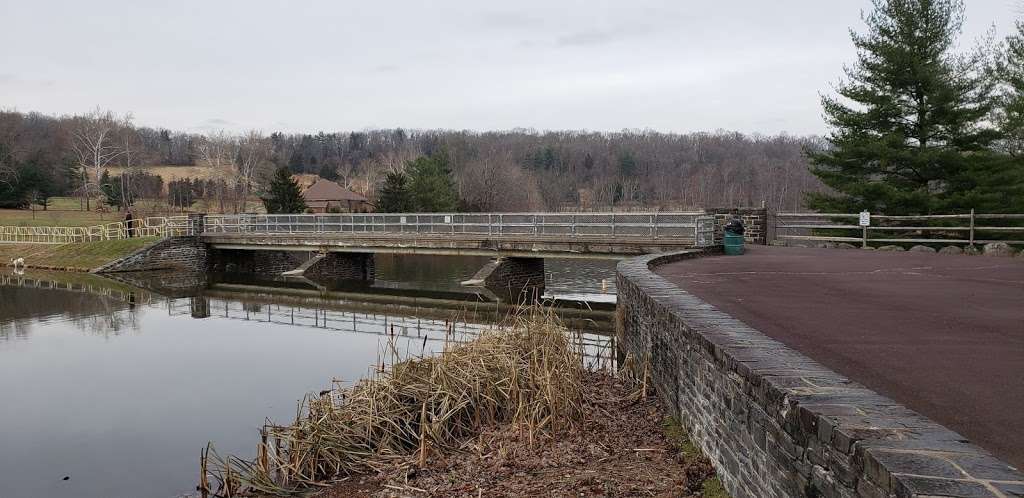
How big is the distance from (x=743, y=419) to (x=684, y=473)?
145 cm

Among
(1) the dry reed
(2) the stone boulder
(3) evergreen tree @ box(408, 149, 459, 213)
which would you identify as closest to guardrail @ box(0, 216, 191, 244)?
(3) evergreen tree @ box(408, 149, 459, 213)

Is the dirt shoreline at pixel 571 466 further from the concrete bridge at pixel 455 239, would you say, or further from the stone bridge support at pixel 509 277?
the stone bridge support at pixel 509 277

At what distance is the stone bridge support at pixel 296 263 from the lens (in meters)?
30.5

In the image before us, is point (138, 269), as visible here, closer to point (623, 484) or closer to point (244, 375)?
point (244, 375)

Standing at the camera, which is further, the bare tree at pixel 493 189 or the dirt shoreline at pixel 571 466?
the bare tree at pixel 493 189

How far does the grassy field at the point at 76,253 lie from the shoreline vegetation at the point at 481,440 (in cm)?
2968

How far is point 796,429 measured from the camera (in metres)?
3.52

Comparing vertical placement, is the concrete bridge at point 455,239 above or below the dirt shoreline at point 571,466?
above

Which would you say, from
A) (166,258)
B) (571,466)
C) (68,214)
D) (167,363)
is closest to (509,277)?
(167,363)

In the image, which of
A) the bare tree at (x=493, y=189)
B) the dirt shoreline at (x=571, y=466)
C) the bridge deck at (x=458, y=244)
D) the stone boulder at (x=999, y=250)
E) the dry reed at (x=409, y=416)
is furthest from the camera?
the bare tree at (x=493, y=189)

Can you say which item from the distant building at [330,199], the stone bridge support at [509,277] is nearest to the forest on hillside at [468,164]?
the distant building at [330,199]

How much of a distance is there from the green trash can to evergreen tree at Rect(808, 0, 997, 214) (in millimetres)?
9544

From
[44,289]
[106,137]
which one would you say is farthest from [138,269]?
[106,137]

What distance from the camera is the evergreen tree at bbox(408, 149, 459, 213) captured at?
164 feet
